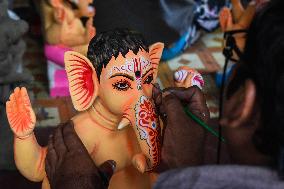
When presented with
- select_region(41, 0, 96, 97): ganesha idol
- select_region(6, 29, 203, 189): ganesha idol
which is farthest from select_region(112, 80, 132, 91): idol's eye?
select_region(41, 0, 96, 97): ganesha idol

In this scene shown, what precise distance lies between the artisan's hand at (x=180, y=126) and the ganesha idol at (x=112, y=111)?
0.06 feet

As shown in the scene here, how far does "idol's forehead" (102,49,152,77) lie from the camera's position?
2.79 feet

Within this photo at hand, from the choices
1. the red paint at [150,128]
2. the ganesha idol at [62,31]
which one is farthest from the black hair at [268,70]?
the ganesha idol at [62,31]

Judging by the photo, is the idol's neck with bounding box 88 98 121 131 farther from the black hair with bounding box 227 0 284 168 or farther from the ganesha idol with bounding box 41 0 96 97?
the ganesha idol with bounding box 41 0 96 97

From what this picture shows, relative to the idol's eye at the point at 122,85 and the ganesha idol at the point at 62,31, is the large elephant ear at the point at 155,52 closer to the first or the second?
the idol's eye at the point at 122,85

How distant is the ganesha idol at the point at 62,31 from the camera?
5.01 ft

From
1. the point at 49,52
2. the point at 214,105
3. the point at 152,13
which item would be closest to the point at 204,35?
the point at 152,13

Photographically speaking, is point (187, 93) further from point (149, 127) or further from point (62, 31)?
point (62, 31)

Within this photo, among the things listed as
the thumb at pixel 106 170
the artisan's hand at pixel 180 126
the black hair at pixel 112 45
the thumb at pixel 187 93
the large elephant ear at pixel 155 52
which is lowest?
the thumb at pixel 106 170

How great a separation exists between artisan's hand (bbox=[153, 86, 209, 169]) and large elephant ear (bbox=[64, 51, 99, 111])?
0.12m

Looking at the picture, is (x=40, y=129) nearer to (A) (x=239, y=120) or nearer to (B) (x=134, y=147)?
(B) (x=134, y=147)

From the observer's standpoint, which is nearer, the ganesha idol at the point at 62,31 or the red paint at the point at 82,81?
the red paint at the point at 82,81

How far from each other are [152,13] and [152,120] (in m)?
1.09

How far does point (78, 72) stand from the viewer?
0.88m
